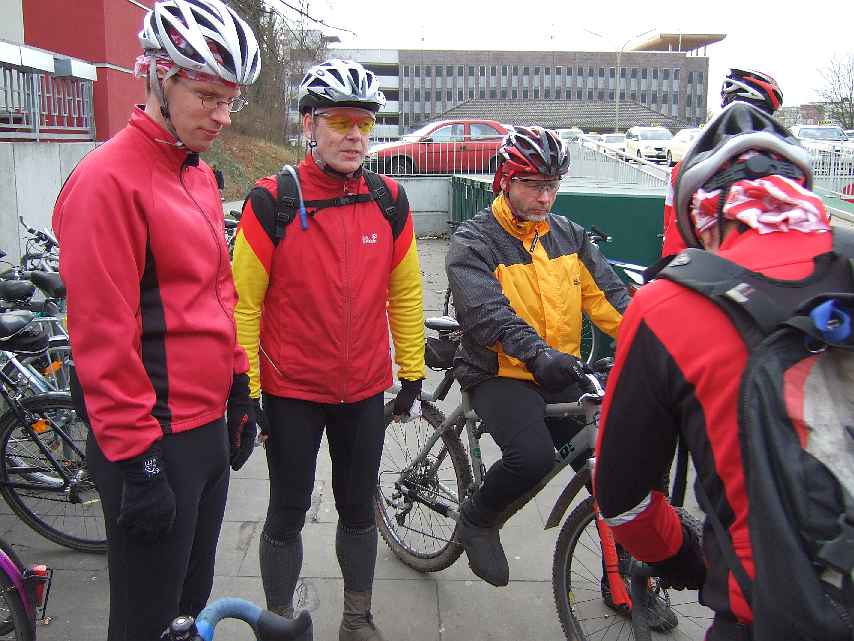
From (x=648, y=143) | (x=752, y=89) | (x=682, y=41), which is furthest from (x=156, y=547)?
(x=682, y=41)

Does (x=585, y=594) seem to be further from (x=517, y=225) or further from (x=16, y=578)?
(x=16, y=578)

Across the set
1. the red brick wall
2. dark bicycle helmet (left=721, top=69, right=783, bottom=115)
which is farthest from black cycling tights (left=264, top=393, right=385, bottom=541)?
the red brick wall

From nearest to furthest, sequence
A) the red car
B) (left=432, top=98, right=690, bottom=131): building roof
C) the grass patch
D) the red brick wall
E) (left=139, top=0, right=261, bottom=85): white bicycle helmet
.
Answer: (left=139, top=0, right=261, bottom=85): white bicycle helmet < the red brick wall < the red car < the grass patch < (left=432, top=98, right=690, bottom=131): building roof

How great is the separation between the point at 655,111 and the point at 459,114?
25.9 metres

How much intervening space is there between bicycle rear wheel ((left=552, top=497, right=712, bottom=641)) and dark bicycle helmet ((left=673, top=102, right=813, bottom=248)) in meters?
1.52

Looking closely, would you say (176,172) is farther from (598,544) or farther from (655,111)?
(655,111)

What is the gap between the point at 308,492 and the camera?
3115 mm

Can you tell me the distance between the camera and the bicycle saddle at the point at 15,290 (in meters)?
4.55

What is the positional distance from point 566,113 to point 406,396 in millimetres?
92375

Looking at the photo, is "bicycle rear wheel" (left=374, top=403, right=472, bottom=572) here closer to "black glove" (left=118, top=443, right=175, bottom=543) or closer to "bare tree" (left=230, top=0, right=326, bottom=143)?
"black glove" (left=118, top=443, right=175, bottom=543)

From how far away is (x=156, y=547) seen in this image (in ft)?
7.02

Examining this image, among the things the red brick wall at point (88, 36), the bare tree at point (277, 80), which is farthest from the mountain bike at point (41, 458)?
the bare tree at point (277, 80)

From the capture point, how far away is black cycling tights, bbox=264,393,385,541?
300cm

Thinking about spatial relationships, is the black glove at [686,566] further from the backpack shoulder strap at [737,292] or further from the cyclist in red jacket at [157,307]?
the cyclist in red jacket at [157,307]
